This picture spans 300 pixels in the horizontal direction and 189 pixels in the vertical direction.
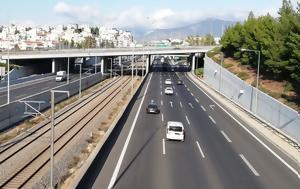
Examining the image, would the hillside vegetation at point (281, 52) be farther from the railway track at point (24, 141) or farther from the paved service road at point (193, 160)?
the railway track at point (24, 141)

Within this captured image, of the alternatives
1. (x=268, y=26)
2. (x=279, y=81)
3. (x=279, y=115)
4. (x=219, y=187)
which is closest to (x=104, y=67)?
(x=268, y=26)

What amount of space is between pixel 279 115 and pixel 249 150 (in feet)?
35.1

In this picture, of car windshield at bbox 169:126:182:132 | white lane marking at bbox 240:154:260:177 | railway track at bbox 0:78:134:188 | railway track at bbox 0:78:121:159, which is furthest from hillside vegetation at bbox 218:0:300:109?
railway track at bbox 0:78:121:159

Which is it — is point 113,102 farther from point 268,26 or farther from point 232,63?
point 232,63

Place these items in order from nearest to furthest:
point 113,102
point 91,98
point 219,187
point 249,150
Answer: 1. point 219,187
2. point 249,150
3. point 113,102
4. point 91,98

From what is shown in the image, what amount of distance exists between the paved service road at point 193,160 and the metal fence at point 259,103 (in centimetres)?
288

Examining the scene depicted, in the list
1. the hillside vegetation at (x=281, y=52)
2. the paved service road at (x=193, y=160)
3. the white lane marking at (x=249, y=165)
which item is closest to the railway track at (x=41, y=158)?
the paved service road at (x=193, y=160)

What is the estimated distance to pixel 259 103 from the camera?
52.3 meters

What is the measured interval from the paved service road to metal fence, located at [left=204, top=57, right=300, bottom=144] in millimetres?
2883

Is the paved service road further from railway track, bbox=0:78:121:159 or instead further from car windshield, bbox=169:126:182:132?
railway track, bbox=0:78:121:159

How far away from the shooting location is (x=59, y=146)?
35.2m

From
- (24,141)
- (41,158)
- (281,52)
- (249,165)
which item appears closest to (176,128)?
(249,165)

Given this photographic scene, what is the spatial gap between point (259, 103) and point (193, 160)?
2484cm

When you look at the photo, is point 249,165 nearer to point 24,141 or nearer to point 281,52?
point 24,141
